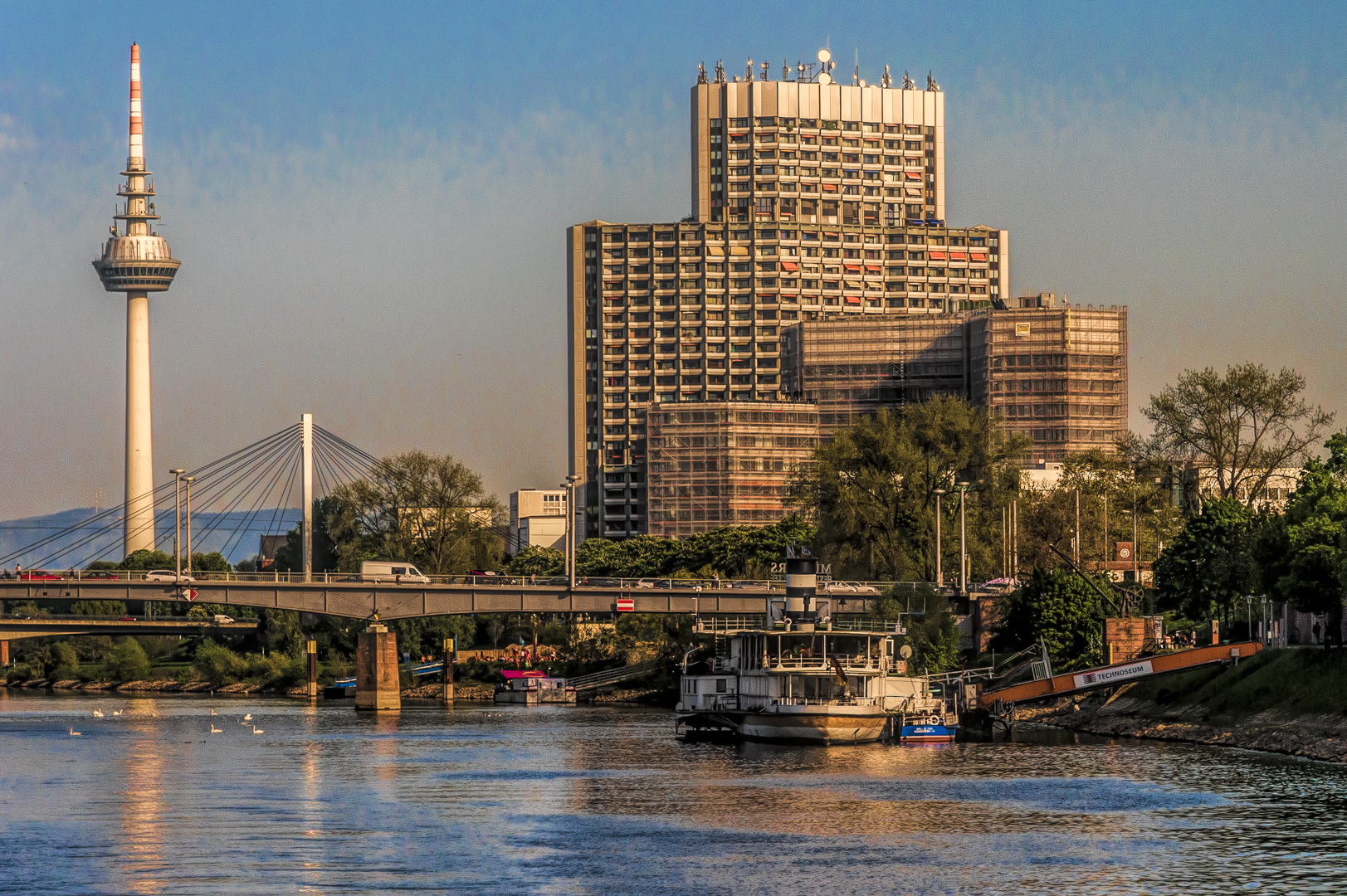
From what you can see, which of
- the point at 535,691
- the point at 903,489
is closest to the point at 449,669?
the point at 535,691

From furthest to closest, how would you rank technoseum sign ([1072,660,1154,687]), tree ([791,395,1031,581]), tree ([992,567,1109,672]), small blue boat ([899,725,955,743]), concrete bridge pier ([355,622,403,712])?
tree ([791,395,1031,581]), concrete bridge pier ([355,622,403,712]), tree ([992,567,1109,672]), technoseum sign ([1072,660,1154,687]), small blue boat ([899,725,955,743])

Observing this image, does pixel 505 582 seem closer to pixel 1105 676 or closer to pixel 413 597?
pixel 413 597

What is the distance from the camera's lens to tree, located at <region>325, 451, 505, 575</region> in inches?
7657

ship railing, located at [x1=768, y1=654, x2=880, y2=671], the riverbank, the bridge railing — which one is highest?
the bridge railing

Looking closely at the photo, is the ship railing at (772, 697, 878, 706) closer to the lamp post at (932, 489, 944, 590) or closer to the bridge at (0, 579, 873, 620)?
the lamp post at (932, 489, 944, 590)

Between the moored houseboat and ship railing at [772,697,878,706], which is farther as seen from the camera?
the moored houseboat

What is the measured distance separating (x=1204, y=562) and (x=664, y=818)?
220ft

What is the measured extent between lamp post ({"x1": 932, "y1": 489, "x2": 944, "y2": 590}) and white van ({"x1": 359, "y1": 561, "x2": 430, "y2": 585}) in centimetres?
3661

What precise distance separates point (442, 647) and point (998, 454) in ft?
209

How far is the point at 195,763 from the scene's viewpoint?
3748 inches

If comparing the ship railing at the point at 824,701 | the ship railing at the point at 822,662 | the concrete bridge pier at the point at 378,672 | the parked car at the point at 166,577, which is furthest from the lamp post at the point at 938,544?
the parked car at the point at 166,577

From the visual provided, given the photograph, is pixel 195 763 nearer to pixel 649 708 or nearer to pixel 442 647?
pixel 649 708

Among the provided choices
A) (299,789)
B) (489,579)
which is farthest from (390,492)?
(299,789)

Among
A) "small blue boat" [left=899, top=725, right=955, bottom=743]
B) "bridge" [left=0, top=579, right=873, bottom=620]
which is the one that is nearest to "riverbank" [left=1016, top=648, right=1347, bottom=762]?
"small blue boat" [left=899, top=725, right=955, bottom=743]
